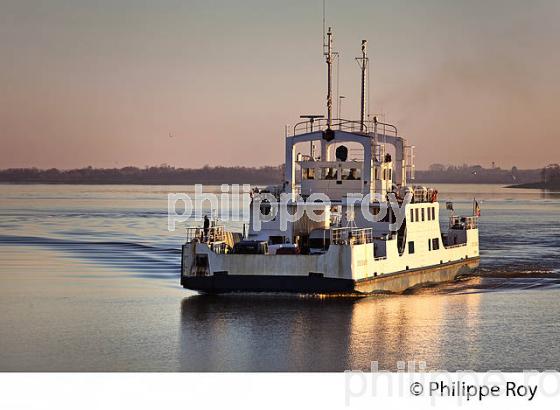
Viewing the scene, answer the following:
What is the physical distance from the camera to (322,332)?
21.7 metres

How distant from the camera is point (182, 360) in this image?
18.9 m

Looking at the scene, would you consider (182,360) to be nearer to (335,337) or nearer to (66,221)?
(335,337)

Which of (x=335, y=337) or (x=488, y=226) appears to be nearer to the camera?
(x=335, y=337)

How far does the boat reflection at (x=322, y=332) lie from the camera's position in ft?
62.5

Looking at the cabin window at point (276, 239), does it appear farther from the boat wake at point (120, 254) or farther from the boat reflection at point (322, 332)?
the boat wake at point (120, 254)

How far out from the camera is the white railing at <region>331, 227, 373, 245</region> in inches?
962

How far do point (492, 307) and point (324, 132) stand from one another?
6793mm

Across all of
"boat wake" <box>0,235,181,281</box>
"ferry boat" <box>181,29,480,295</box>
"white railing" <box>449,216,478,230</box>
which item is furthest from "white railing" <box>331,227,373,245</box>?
"white railing" <box>449,216,478,230</box>

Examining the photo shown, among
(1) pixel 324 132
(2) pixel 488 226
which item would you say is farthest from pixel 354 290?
(2) pixel 488 226

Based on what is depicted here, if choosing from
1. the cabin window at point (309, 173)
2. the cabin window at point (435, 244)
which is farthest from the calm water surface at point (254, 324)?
the cabin window at point (309, 173)

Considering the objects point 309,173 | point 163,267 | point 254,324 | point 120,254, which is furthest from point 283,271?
point 120,254

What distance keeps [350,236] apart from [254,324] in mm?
4074

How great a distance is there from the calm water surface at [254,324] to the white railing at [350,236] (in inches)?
57.4
